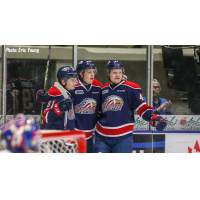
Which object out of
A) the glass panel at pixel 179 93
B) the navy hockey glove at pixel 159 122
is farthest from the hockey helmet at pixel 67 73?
the glass panel at pixel 179 93

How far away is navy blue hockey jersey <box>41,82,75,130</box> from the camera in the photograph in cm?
324

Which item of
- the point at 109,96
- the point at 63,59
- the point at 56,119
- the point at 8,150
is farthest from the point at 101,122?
the point at 8,150

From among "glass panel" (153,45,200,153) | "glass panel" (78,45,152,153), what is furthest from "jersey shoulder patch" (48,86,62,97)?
"glass panel" (153,45,200,153)

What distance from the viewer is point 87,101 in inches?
135

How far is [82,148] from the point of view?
7.10 feet

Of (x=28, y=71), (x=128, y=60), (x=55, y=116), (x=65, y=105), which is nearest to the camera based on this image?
(x=65, y=105)

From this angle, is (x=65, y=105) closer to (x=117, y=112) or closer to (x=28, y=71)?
(x=117, y=112)

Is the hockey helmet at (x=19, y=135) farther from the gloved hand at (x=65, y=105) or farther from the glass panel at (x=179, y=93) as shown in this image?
the glass panel at (x=179, y=93)

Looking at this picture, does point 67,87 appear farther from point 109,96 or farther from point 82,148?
point 82,148

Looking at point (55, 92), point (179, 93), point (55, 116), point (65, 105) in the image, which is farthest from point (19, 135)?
point (179, 93)

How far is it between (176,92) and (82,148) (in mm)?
2881

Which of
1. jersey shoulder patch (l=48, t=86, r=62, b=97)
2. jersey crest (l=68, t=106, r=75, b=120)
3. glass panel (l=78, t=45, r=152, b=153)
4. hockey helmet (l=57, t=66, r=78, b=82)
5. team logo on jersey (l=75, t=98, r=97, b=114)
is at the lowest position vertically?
jersey crest (l=68, t=106, r=75, b=120)

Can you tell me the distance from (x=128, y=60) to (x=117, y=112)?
1.43 metres

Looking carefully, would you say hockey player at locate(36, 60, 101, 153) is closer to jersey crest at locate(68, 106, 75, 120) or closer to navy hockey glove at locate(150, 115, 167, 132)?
jersey crest at locate(68, 106, 75, 120)
